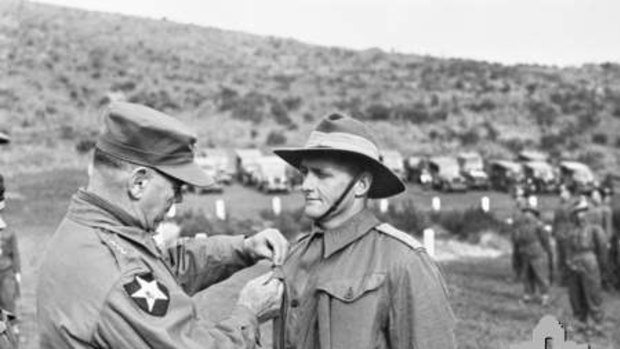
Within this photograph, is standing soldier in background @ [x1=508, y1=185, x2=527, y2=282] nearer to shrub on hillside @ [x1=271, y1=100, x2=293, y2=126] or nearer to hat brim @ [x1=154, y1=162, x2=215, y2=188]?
hat brim @ [x1=154, y1=162, x2=215, y2=188]

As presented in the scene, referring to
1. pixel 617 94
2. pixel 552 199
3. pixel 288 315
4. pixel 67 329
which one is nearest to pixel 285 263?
pixel 288 315

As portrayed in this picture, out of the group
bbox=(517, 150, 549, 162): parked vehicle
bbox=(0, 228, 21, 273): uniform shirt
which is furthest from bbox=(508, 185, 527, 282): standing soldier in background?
bbox=(517, 150, 549, 162): parked vehicle

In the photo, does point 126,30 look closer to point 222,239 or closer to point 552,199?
point 552,199

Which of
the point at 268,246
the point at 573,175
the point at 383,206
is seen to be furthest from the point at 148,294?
the point at 573,175

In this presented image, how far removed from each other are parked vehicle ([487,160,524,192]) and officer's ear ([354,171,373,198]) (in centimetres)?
2578

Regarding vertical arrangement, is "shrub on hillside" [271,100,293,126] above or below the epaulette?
below

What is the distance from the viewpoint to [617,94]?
48.6 m

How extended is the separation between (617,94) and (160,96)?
22547 mm

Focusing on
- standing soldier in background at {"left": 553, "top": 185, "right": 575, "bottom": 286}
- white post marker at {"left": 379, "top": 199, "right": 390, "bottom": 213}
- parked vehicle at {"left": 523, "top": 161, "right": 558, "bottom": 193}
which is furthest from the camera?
parked vehicle at {"left": 523, "top": 161, "right": 558, "bottom": 193}

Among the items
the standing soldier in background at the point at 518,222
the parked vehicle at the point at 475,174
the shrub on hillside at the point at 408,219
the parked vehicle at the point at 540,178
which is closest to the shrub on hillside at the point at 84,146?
the parked vehicle at the point at 475,174

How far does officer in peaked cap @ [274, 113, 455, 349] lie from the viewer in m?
3.81

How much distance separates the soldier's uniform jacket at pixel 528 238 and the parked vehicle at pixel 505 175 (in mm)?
14255

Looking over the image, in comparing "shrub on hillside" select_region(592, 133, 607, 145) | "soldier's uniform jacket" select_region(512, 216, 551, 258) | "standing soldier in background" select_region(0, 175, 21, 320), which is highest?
"standing soldier in background" select_region(0, 175, 21, 320)

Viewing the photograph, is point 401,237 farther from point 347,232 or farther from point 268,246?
point 268,246
